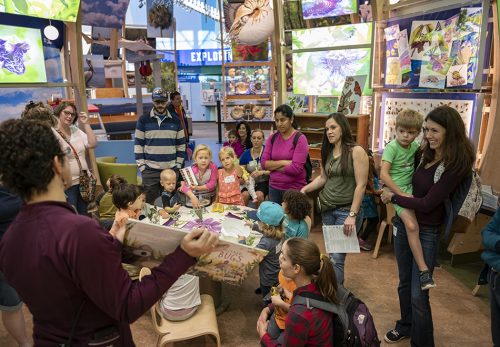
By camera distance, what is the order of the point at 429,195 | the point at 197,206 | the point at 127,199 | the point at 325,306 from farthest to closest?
1. the point at 197,206
2. the point at 127,199
3. the point at 429,195
4. the point at 325,306

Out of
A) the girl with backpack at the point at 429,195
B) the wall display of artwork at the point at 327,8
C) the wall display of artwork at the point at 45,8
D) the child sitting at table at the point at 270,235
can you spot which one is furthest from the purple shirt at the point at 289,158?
the wall display of artwork at the point at 45,8

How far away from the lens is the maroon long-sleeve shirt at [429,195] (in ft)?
7.50

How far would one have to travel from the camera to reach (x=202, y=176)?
13.3 ft

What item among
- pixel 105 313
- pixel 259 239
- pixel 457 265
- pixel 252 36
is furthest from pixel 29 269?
pixel 252 36

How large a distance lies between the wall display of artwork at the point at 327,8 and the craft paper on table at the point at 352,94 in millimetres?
936

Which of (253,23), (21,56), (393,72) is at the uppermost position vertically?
(253,23)

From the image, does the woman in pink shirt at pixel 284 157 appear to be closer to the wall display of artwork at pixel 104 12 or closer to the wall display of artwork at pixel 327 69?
the wall display of artwork at pixel 327 69

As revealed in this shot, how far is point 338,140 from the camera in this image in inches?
119

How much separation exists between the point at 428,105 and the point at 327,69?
194cm

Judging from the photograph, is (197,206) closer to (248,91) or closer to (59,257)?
(59,257)

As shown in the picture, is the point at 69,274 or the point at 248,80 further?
the point at 248,80

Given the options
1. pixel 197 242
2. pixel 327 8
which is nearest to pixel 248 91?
pixel 327 8

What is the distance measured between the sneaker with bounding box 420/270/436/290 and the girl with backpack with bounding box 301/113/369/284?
0.61 metres

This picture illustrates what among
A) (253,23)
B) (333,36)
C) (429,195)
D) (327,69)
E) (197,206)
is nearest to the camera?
(429,195)
